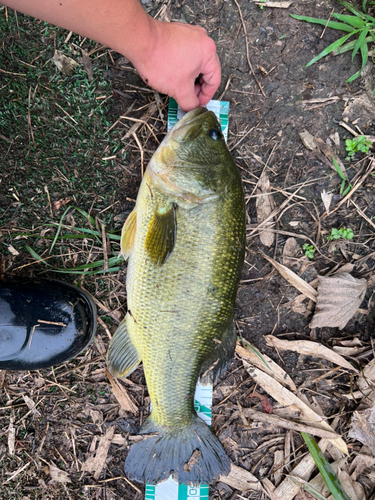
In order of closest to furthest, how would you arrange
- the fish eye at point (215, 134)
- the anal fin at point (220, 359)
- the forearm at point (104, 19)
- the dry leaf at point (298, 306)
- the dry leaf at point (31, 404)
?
the forearm at point (104, 19)
the fish eye at point (215, 134)
the anal fin at point (220, 359)
the dry leaf at point (31, 404)
the dry leaf at point (298, 306)

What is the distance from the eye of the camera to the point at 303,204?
2.79 metres

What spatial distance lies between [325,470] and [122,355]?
1956 millimetres

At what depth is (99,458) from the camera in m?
2.71

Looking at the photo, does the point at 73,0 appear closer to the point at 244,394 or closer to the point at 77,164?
the point at 77,164

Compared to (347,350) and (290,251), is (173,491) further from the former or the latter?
(290,251)

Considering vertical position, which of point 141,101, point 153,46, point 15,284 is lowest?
point 15,284

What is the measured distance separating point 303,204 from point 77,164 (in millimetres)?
1946

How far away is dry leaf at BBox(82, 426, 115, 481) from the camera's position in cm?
270

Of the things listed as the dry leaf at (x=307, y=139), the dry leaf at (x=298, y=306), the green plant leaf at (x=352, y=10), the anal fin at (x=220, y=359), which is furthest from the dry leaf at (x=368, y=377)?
the green plant leaf at (x=352, y=10)

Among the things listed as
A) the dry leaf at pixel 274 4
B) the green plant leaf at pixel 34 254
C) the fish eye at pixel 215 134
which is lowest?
the green plant leaf at pixel 34 254

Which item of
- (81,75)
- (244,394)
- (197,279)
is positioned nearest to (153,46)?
(81,75)

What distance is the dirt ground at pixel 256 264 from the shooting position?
2.66 meters

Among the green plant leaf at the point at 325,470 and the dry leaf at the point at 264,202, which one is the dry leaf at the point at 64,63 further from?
the green plant leaf at the point at 325,470

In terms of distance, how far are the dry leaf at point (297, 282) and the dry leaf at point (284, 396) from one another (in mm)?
794
